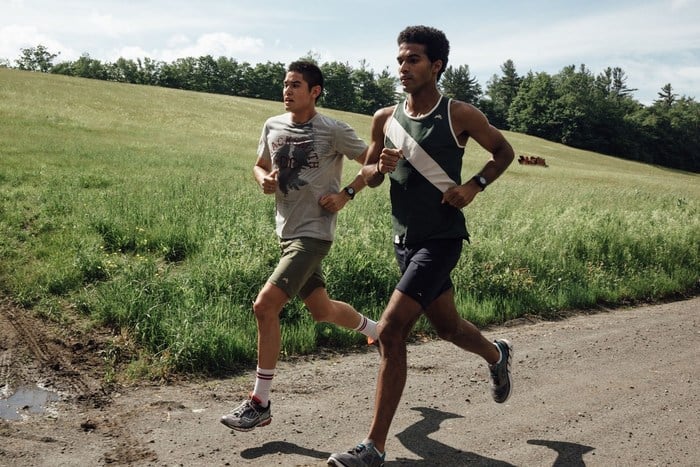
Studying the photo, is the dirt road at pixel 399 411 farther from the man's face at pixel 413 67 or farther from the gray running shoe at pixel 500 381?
the man's face at pixel 413 67

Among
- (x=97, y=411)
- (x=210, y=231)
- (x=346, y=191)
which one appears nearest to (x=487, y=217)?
(x=210, y=231)

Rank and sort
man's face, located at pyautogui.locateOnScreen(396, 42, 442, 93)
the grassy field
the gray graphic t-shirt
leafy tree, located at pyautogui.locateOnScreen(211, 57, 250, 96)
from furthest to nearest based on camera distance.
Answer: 1. leafy tree, located at pyautogui.locateOnScreen(211, 57, 250, 96)
2. the grassy field
3. the gray graphic t-shirt
4. man's face, located at pyautogui.locateOnScreen(396, 42, 442, 93)

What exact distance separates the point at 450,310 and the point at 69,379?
117 inches

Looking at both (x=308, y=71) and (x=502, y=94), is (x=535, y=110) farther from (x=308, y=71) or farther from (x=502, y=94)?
(x=308, y=71)

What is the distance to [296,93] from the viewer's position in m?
4.74

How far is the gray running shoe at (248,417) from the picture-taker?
14.0ft

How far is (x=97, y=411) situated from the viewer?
4664 mm

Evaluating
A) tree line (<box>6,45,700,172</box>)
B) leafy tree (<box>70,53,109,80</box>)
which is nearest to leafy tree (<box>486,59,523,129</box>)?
tree line (<box>6,45,700,172</box>)

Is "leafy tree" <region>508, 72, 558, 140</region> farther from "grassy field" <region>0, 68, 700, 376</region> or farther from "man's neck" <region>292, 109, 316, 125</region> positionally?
"man's neck" <region>292, 109, 316, 125</region>

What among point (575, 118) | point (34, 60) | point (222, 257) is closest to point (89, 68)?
point (34, 60)

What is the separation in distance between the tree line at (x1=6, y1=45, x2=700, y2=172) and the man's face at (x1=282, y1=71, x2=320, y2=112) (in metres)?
85.3

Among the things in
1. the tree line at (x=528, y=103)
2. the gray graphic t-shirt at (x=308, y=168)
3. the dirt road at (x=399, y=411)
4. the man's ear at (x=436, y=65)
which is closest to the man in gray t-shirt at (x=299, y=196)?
the gray graphic t-shirt at (x=308, y=168)

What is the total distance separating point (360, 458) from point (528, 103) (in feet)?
336

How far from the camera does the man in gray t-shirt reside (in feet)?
14.8
